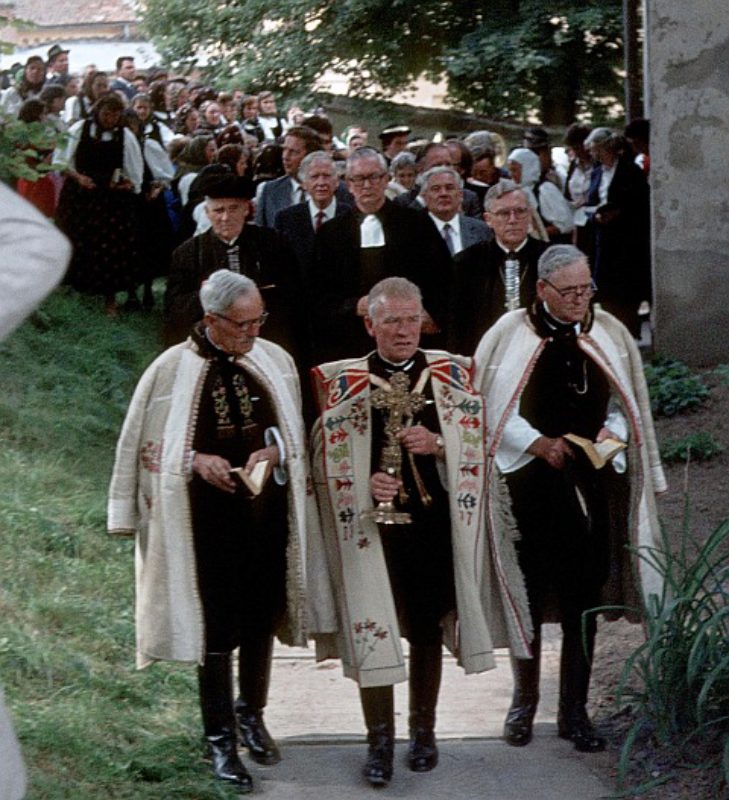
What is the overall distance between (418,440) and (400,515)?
10.7 inches

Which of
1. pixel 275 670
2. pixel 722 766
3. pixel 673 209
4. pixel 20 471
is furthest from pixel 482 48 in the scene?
pixel 722 766

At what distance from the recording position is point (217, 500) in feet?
22.0

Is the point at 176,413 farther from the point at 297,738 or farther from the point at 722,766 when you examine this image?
the point at 722,766

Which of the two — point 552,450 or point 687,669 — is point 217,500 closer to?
point 552,450

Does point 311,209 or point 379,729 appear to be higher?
point 311,209

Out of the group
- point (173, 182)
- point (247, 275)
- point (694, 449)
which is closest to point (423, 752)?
point (247, 275)

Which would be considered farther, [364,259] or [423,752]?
[364,259]

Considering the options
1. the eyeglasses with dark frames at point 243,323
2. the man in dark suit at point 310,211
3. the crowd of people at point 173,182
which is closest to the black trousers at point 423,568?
the eyeglasses with dark frames at point 243,323

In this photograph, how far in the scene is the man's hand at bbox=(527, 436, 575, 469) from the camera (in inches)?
→ 279

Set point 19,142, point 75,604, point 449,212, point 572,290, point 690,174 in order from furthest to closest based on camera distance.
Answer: point 690,174 → point 19,142 → point 449,212 → point 75,604 → point 572,290

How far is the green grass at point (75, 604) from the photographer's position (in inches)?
265

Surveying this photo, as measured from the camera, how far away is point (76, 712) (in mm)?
7203

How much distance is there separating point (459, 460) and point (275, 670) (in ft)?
6.40

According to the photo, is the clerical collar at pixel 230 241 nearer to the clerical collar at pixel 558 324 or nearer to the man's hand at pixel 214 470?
the clerical collar at pixel 558 324
